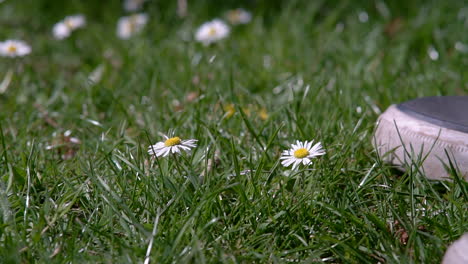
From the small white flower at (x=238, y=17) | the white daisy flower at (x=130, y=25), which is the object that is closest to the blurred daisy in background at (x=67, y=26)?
→ the white daisy flower at (x=130, y=25)

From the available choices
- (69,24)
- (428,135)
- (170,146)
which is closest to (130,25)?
(69,24)

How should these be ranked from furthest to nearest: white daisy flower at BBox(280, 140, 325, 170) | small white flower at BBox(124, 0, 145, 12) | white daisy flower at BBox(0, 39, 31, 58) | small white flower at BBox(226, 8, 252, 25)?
small white flower at BBox(124, 0, 145, 12) → small white flower at BBox(226, 8, 252, 25) → white daisy flower at BBox(0, 39, 31, 58) → white daisy flower at BBox(280, 140, 325, 170)

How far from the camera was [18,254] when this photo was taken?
144 centimetres

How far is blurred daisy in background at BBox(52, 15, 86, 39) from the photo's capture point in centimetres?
358

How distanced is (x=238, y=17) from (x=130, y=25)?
0.68m

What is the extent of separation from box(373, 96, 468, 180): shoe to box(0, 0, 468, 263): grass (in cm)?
5

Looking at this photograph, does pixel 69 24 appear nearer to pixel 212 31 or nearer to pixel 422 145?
pixel 212 31

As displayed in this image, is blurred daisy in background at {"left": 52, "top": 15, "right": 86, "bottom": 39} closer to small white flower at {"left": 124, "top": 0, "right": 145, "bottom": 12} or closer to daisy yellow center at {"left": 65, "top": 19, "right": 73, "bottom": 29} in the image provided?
daisy yellow center at {"left": 65, "top": 19, "right": 73, "bottom": 29}

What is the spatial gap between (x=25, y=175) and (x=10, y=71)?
1449mm

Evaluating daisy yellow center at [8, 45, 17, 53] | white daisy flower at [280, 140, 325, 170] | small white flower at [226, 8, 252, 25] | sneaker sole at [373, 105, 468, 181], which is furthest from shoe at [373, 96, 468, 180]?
daisy yellow center at [8, 45, 17, 53]

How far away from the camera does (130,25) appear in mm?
3641

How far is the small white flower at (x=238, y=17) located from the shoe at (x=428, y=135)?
6.20 feet

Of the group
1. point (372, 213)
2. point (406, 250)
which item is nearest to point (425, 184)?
point (372, 213)

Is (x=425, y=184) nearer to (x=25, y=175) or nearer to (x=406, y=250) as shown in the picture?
(x=406, y=250)
